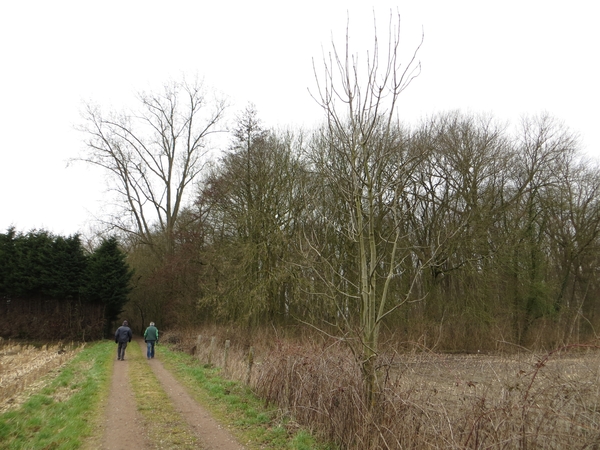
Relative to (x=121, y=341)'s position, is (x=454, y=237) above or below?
above

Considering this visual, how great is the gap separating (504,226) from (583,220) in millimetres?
5100

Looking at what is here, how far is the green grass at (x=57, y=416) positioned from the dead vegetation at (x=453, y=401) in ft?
10.9

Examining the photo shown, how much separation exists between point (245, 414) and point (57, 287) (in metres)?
24.6

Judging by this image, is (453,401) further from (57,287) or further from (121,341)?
(57,287)

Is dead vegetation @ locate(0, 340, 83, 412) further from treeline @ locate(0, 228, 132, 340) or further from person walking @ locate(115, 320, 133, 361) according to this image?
treeline @ locate(0, 228, 132, 340)

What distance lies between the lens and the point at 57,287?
28047mm

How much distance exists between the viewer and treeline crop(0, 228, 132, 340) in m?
27.2

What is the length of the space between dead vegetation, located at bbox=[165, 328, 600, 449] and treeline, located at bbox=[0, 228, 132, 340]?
959 inches

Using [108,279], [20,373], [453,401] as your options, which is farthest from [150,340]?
[453,401]

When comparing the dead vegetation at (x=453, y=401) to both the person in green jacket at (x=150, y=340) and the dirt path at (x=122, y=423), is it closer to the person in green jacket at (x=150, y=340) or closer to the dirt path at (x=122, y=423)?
the dirt path at (x=122, y=423)

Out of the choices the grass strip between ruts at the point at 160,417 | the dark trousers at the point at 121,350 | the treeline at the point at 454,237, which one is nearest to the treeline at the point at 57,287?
the treeline at the point at 454,237

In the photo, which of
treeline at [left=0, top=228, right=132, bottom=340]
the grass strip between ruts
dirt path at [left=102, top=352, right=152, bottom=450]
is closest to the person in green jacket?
the grass strip between ruts

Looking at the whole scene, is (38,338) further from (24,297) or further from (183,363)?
(183,363)

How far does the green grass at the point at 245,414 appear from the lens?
21.1ft
